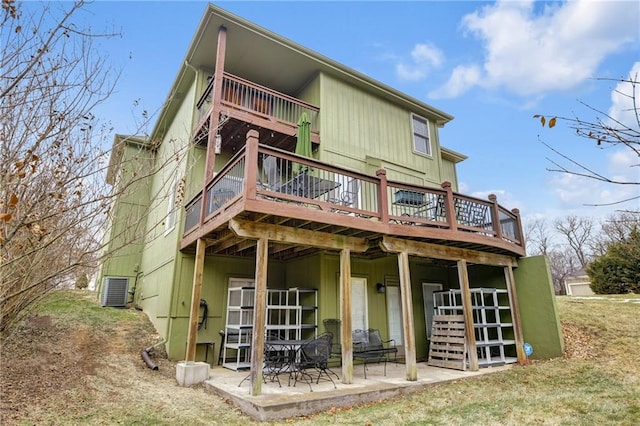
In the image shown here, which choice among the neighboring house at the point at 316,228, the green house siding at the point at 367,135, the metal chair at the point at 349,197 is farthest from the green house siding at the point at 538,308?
the metal chair at the point at 349,197

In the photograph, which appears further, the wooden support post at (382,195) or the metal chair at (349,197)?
the metal chair at (349,197)

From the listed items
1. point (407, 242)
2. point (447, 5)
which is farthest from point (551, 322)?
point (447, 5)

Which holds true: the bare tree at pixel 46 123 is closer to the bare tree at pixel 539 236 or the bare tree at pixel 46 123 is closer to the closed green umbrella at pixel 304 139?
the closed green umbrella at pixel 304 139

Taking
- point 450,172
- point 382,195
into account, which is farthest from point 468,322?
point 450,172

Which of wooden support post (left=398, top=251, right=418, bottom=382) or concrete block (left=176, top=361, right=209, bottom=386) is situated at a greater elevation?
wooden support post (left=398, top=251, right=418, bottom=382)

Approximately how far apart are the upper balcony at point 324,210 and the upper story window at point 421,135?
3.26 metres

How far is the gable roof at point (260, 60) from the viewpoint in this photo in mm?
8836

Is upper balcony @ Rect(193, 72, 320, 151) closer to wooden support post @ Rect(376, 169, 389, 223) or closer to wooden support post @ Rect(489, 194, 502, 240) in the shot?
wooden support post @ Rect(376, 169, 389, 223)

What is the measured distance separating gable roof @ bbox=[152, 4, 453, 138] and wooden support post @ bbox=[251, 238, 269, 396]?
14.7ft

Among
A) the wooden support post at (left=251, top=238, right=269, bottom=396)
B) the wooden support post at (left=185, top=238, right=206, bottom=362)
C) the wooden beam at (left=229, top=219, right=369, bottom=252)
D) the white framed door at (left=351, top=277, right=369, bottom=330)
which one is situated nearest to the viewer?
the wooden support post at (left=251, top=238, right=269, bottom=396)

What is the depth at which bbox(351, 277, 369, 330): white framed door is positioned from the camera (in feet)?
29.3

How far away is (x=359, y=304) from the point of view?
906 centimetres

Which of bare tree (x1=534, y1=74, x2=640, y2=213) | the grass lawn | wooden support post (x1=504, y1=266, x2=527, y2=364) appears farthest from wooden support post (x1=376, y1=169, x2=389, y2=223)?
bare tree (x1=534, y1=74, x2=640, y2=213)

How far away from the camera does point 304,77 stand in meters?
10.8
